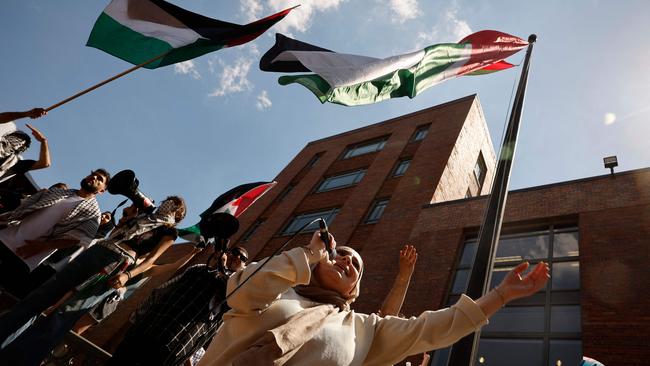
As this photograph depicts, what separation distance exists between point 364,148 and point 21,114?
705 inches

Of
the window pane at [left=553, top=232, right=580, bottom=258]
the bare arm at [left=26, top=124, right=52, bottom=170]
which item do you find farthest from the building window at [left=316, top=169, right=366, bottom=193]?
the bare arm at [left=26, top=124, right=52, bottom=170]

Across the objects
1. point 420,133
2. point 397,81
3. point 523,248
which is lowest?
point 397,81

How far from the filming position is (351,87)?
4.55m

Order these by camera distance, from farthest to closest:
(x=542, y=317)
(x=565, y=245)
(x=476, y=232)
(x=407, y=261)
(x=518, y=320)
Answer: (x=476, y=232) < (x=565, y=245) < (x=518, y=320) < (x=542, y=317) < (x=407, y=261)

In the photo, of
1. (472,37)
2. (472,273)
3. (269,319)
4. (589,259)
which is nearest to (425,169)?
(589,259)

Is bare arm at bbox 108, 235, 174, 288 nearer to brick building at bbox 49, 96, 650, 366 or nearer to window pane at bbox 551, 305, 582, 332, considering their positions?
brick building at bbox 49, 96, 650, 366

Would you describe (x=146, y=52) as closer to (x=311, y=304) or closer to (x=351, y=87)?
(x=351, y=87)

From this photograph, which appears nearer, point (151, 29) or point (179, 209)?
point (179, 209)

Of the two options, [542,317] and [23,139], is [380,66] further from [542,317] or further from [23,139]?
[542,317]

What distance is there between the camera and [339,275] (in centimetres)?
220

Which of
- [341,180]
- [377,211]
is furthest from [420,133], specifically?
[377,211]

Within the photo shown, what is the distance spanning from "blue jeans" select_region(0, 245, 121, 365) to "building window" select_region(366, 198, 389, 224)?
40.0 ft

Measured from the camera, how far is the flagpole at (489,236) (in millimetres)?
2182

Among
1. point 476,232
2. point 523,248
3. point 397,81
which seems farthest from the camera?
point 476,232
